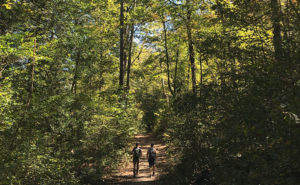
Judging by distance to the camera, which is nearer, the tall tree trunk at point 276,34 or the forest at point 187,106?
the forest at point 187,106

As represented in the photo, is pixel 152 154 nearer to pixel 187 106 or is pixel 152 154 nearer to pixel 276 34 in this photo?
pixel 187 106

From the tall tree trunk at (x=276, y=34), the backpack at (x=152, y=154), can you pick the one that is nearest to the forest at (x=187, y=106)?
the tall tree trunk at (x=276, y=34)

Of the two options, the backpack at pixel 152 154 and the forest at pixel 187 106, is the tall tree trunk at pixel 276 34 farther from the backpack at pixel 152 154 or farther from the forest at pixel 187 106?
the backpack at pixel 152 154

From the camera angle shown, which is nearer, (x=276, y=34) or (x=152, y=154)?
(x=276, y=34)

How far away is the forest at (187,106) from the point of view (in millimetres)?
3056

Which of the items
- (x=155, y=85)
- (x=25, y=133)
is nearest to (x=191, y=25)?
(x=25, y=133)

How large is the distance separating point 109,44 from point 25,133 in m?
11.9

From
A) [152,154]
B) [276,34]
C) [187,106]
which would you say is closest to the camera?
[276,34]

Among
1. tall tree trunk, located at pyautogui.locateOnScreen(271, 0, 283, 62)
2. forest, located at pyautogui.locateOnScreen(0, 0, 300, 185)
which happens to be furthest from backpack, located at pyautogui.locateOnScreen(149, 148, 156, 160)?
tall tree trunk, located at pyautogui.locateOnScreen(271, 0, 283, 62)

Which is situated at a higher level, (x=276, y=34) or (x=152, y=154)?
(x=276, y=34)

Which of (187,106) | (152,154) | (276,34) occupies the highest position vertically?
(276,34)

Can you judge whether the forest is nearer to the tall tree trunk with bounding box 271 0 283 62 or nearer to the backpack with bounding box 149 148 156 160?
the tall tree trunk with bounding box 271 0 283 62

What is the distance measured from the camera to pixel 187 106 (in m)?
7.59

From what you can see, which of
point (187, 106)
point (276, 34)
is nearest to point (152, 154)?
point (187, 106)
